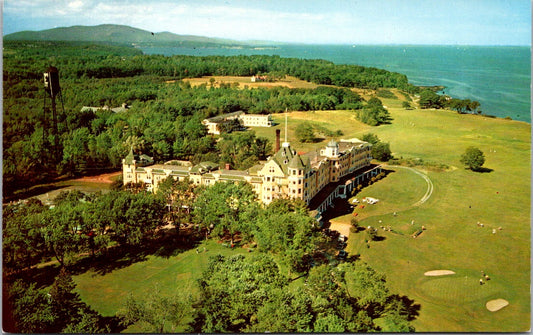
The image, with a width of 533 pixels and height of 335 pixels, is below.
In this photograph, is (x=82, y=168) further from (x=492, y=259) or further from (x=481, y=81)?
(x=481, y=81)

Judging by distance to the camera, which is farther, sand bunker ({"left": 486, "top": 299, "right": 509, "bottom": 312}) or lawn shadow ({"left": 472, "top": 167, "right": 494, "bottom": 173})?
lawn shadow ({"left": 472, "top": 167, "right": 494, "bottom": 173})

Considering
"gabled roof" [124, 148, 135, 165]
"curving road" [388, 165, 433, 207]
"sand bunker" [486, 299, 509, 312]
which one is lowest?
"sand bunker" [486, 299, 509, 312]

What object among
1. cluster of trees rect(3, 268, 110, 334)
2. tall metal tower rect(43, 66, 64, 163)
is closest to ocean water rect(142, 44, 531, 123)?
tall metal tower rect(43, 66, 64, 163)

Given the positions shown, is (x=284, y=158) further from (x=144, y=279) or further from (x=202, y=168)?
(x=144, y=279)

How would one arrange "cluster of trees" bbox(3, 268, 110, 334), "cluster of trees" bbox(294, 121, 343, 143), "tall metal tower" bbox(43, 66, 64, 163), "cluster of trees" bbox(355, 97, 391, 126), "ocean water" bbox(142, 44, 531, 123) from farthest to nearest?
"cluster of trees" bbox(355, 97, 391, 126) → "cluster of trees" bbox(294, 121, 343, 143) → "ocean water" bbox(142, 44, 531, 123) → "tall metal tower" bbox(43, 66, 64, 163) → "cluster of trees" bbox(3, 268, 110, 334)

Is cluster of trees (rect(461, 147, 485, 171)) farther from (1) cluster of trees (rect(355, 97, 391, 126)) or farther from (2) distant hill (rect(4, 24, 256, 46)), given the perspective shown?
(2) distant hill (rect(4, 24, 256, 46))

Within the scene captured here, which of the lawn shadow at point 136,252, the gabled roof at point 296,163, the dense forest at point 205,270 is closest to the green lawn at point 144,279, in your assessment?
the lawn shadow at point 136,252

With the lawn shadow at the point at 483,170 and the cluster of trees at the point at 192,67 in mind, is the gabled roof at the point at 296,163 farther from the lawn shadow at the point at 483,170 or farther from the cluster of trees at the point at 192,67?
the cluster of trees at the point at 192,67

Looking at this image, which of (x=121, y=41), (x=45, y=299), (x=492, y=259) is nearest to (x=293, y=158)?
(x=492, y=259)
